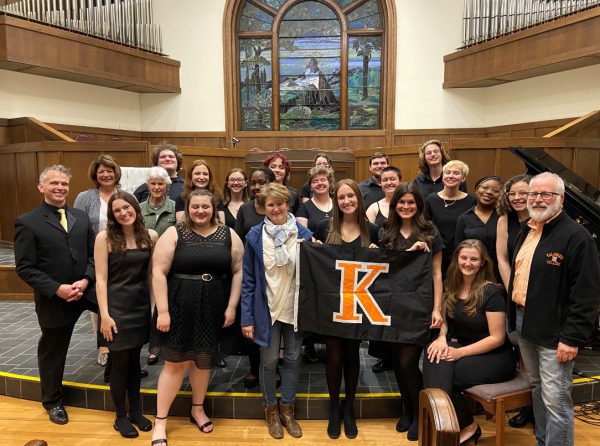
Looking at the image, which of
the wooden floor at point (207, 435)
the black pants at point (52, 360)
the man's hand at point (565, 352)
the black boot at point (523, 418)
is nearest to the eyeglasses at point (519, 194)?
the man's hand at point (565, 352)

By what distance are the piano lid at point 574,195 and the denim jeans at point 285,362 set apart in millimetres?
1960

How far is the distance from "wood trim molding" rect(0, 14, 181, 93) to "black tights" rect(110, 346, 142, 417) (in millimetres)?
6269

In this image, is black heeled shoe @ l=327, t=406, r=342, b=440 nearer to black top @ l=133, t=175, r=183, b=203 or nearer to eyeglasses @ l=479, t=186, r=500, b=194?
eyeglasses @ l=479, t=186, r=500, b=194

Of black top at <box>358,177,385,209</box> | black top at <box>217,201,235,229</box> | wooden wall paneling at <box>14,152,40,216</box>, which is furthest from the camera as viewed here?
wooden wall paneling at <box>14,152,40,216</box>

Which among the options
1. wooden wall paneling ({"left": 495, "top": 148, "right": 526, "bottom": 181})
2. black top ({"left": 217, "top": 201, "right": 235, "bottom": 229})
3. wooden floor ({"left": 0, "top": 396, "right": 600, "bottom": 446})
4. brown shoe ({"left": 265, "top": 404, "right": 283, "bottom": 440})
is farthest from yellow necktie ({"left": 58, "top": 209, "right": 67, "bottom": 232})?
wooden wall paneling ({"left": 495, "top": 148, "right": 526, "bottom": 181})

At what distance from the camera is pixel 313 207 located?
339cm

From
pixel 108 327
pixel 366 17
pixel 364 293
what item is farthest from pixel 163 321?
pixel 366 17

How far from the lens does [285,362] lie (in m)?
2.89

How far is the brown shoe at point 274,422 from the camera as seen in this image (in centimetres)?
288

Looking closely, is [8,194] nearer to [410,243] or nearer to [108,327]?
[108,327]

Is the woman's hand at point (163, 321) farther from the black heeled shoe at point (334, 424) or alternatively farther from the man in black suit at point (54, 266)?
the black heeled shoe at point (334, 424)

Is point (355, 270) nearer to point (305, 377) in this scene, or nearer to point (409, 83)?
point (305, 377)

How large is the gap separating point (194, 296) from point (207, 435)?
0.95m

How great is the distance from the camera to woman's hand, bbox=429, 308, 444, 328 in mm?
2791
